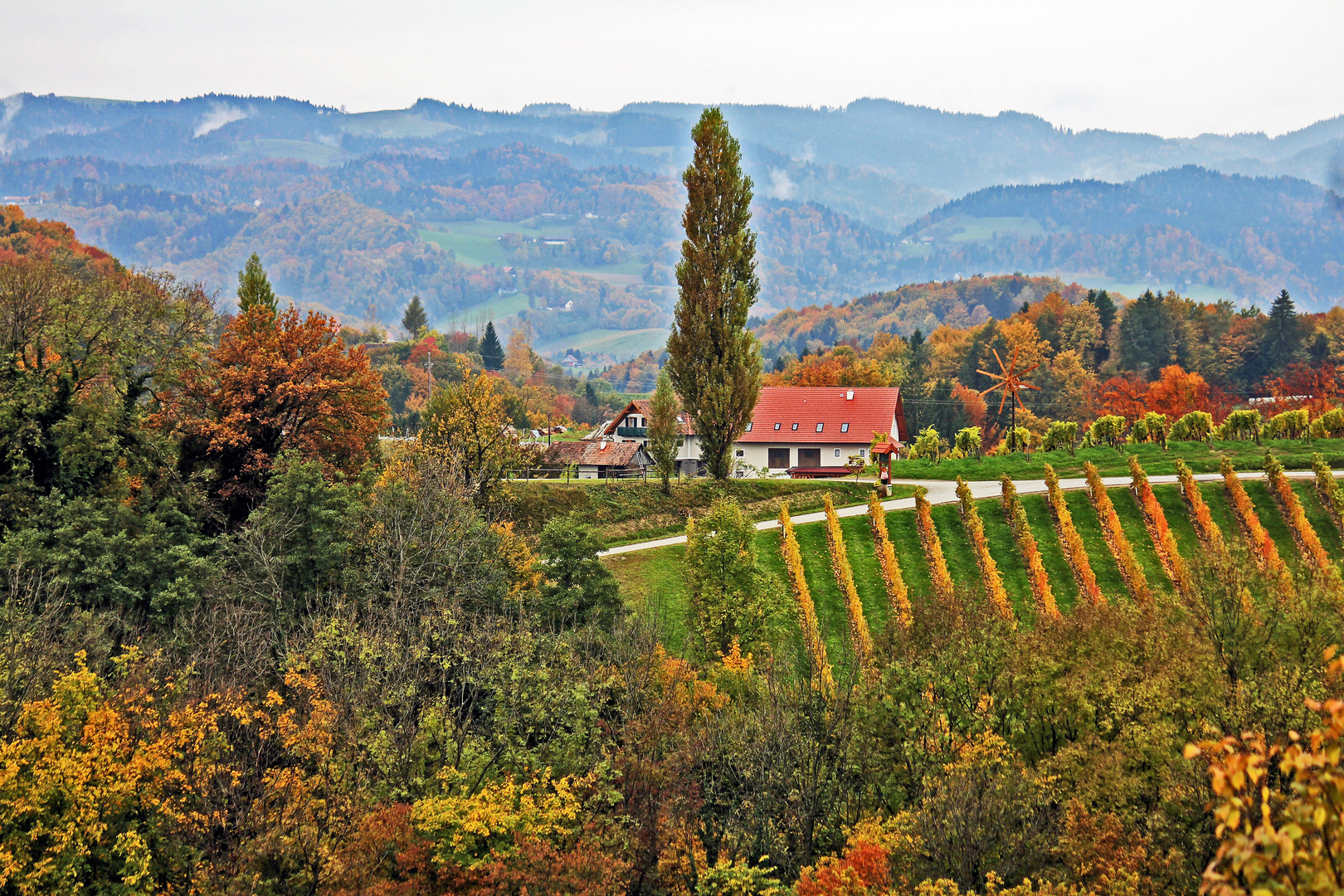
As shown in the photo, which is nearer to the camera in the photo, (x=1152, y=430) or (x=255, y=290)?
(x=255, y=290)

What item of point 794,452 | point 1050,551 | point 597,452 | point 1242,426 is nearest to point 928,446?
point 794,452

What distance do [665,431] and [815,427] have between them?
793 inches

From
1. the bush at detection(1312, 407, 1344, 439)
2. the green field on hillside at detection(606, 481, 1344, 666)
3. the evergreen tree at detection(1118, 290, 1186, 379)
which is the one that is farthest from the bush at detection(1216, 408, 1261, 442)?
the evergreen tree at detection(1118, 290, 1186, 379)

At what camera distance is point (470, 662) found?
2555 cm

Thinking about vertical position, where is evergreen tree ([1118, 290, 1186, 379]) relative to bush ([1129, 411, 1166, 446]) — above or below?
above

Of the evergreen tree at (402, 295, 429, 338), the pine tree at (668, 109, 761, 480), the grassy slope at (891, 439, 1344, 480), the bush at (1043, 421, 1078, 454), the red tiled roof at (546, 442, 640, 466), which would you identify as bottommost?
the red tiled roof at (546, 442, 640, 466)

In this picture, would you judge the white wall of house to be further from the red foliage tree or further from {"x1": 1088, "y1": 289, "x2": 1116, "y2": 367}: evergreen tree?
{"x1": 1088, "y1": 289, "x2": 1116, "y2": 367}: evergreen tree

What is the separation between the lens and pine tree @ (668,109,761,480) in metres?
45.7

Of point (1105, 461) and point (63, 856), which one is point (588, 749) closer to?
point (63, 856)

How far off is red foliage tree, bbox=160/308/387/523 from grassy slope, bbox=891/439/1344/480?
27.6 m

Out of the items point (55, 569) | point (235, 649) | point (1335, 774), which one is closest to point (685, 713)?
point (235, 649)

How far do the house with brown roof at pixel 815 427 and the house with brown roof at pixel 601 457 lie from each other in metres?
8.66

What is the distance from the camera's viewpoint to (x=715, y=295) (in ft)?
150

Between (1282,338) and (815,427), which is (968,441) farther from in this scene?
(1282,338)
